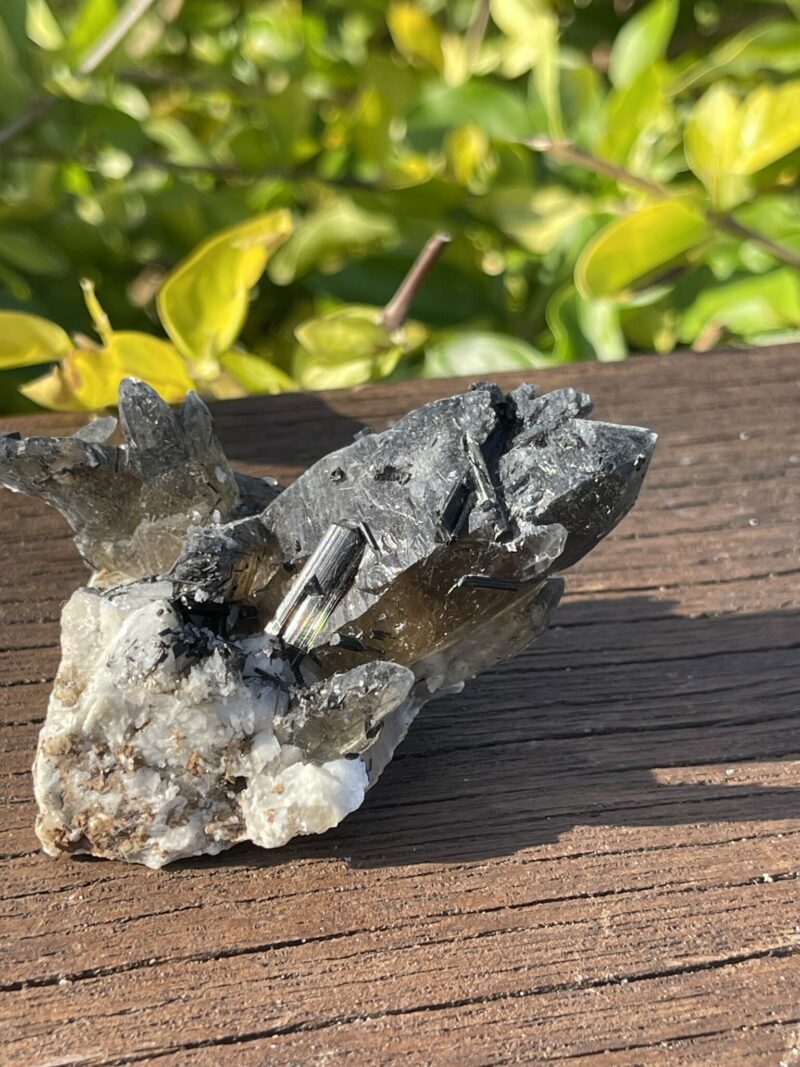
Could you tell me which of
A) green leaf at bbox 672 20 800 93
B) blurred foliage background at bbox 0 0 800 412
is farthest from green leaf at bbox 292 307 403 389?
green leaf at bbox 672 20 800 93

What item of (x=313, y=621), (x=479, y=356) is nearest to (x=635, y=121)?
(x=479, y=356)

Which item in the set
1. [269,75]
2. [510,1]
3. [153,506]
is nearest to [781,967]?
[153,506]

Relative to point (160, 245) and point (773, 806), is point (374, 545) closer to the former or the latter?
point (773, 806)

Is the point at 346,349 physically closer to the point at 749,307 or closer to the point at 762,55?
the point at 749,307

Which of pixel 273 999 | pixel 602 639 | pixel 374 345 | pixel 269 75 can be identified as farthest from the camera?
pixel 269 75

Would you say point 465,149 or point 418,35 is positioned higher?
point 418,35

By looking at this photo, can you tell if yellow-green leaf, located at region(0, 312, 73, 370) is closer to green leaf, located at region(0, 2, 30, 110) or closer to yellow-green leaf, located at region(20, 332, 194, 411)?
yellow-green leaf, located at region(20, 332, 194, 411)

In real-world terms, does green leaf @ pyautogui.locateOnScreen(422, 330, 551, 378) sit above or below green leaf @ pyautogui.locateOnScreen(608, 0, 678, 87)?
below
